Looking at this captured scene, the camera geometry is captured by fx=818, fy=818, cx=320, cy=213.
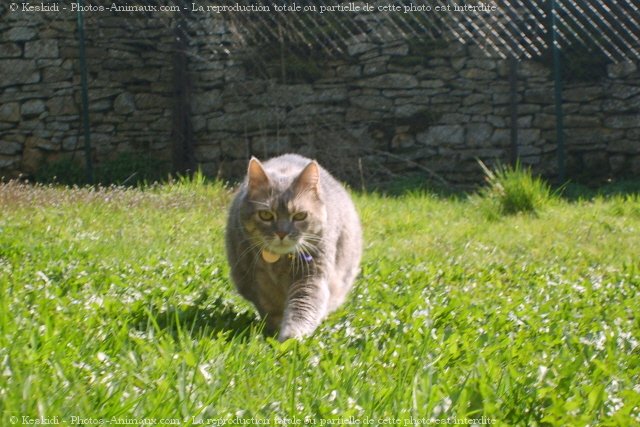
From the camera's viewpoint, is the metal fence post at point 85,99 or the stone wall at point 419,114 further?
the metal fence post at point 85,99

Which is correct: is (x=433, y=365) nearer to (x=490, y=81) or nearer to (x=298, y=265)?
(x=298, y=265)

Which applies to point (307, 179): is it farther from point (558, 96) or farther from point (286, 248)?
point (558, 96)

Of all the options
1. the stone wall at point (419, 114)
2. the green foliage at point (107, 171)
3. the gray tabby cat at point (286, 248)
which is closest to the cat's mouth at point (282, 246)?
the gray tabby cat at point (286, 248)

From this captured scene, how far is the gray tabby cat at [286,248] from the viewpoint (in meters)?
3.82

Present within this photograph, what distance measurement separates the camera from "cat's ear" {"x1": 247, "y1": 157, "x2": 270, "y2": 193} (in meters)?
3.91

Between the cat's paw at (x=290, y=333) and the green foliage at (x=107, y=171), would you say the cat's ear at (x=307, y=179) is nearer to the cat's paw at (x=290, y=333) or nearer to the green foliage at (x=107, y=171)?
the cat's paw at (x=290, y=333)

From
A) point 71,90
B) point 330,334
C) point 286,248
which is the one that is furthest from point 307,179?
point 71,90

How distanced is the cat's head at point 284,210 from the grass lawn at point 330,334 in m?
0.42

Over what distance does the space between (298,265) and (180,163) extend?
7948mm

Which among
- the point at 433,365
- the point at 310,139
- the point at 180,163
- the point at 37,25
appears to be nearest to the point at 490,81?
the point at 310,139

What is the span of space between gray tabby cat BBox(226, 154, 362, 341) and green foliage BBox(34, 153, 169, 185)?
709 cm

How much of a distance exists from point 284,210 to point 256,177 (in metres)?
0.22

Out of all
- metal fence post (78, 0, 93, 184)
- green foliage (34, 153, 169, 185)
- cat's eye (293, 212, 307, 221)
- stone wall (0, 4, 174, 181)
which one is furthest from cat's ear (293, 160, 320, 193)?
stone wall (0, 4, 174, 181)

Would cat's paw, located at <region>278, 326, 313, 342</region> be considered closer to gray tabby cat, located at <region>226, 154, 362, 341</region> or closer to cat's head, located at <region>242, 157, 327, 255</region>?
gray tabby cat, located at <region>226, 154, 362, 341</region>
